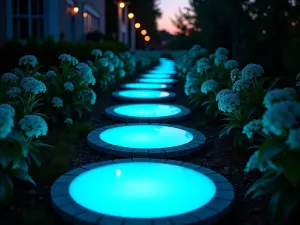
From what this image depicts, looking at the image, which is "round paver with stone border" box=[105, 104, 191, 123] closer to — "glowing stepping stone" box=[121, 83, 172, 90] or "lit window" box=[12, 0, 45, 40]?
"glowing stepping stone" box=[121, 83, 172, 90]

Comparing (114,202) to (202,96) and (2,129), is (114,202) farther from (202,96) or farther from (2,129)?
(202,96)

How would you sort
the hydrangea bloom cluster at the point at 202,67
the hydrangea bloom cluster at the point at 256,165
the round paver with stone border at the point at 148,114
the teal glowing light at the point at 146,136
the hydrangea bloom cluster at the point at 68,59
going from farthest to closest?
the hydrangea bloom cluster at the point at 202,67 → the round paver with stone border at the point at 148,114 → the hydrangea bloom cluster at the point at 68,59 → the teal glowing light at the point at 146,136 → the hydrangea bloom cluster at the point at 256,165

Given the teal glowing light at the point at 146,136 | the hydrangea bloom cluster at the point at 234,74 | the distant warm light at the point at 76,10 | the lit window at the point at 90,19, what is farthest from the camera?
the lit window at the point at 90,19

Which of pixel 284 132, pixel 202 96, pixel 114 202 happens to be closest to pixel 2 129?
pixel 114 202

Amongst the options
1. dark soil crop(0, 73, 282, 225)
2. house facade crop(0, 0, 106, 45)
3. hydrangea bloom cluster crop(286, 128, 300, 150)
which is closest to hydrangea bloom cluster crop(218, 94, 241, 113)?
dark soil crop(0, 73, 282, 225)

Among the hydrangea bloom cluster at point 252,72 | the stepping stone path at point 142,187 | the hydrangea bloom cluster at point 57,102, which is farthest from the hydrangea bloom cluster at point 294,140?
the hydrangea bloom cluster at point 57,102

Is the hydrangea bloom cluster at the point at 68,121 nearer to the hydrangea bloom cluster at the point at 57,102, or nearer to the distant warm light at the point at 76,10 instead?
the hydrangea bloom cluster at the point at 57,102

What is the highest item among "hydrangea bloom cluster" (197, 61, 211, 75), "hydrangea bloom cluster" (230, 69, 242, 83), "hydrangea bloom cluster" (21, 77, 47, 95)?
"hydrangea bloom cluster" (197, 61, 211, 75)

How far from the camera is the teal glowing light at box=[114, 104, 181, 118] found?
6910 millimetres

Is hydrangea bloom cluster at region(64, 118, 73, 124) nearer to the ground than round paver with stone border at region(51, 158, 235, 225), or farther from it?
farther from it

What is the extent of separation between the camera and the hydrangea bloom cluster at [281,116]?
96.5 inches

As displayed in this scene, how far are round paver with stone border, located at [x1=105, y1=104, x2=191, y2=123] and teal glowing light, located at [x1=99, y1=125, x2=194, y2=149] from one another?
0.43 meters

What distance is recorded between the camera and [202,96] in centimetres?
672

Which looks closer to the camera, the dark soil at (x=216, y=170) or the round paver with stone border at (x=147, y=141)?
the dark soil at (x=216, y=170)
